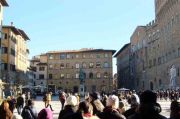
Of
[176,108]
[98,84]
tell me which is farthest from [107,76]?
[176,108]

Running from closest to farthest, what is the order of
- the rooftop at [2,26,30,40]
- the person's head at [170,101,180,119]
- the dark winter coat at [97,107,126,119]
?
the person's head at [170,101,180,119] < the dark winter coat at [97,107,126,119] < the rooftop at [2,26,30,40]

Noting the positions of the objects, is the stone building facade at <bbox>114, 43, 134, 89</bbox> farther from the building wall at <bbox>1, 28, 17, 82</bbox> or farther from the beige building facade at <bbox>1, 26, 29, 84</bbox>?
the building wall at <bbox>1, 28, 17, 82</bbox>

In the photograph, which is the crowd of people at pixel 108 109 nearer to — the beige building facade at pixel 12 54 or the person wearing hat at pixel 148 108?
the person wearing hat at pixel 148 108

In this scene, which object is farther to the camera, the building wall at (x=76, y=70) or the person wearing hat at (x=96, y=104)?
the building wall at (x=76, y=70)

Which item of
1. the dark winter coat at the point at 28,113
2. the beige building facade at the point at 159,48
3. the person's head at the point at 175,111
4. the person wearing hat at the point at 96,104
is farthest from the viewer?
the beige building facade at the point at 159,48

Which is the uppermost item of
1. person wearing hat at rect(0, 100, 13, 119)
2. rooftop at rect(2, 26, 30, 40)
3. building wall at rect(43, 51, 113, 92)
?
rooftop at rect(2, 26, 30, 40)

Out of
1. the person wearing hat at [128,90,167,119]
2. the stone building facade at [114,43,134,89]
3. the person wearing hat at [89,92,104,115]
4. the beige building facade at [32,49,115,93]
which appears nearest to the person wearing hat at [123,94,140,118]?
the person wearing hat at [89,92,104,115]

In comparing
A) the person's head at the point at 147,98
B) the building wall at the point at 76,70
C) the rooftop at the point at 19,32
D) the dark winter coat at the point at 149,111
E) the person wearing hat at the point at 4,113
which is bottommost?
the person wearing hat at the point at 4,113

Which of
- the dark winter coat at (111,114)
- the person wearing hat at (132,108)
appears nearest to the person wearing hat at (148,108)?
the dark winter coat at (111,114)

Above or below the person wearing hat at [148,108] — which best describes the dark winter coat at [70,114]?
below

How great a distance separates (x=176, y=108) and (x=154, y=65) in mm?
68782

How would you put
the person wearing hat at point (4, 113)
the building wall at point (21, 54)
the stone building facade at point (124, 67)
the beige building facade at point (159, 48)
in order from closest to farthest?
the person wearing hat at point (4, 113) → the beige building facade at point (159, 48) → the building wall at point (21, 54) → the stone building facade at point (124, 67)

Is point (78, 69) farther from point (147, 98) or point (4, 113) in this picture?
point (147, 98)

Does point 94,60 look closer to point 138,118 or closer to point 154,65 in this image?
point 154,65
